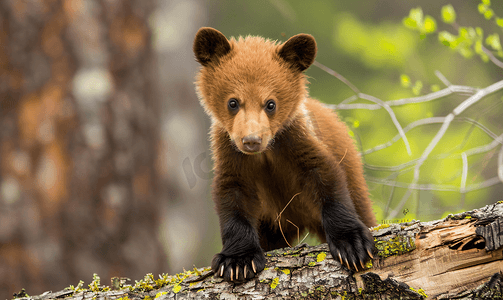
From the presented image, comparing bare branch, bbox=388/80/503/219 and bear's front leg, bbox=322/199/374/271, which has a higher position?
bare branch, bbox=388/80/503/219

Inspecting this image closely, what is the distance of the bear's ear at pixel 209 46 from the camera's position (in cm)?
332

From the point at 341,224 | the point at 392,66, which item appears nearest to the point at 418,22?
the point at 392,66

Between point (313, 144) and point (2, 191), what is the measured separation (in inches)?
128

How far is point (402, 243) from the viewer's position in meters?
2.54

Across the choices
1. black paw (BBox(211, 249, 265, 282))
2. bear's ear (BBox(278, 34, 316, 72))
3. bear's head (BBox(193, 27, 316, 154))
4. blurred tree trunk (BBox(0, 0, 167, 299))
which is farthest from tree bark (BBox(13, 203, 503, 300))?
bear's ear (BBox(278, 34, 316, 72))

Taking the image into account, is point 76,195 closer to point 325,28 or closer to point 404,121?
point 404,121

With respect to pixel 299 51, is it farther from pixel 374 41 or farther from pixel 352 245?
pixel 374 41

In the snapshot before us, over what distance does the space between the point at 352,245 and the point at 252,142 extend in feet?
3.20

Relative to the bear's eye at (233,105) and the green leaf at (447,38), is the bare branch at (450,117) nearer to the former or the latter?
the green leaf at (447,38)

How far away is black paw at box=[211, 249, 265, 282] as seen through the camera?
278 centimetres

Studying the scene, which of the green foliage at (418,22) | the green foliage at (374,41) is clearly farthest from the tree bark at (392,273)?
the green foliage at (374,41)

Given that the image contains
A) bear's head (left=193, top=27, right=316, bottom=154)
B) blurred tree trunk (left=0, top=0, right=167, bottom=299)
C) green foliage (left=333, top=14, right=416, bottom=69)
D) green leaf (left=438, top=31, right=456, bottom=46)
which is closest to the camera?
bear's head (left=193, top=27, right=316, bottom=154)

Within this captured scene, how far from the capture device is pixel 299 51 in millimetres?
3443

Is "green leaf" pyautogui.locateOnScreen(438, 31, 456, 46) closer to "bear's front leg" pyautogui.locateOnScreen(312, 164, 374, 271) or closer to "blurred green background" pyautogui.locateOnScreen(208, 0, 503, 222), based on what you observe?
"blurred green background" pyautogui.locateOnScreen(208, 0, 503, 222)
